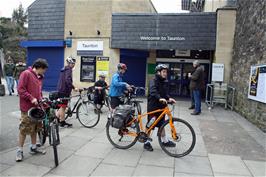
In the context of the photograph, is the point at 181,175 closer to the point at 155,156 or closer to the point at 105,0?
the point at 155,156

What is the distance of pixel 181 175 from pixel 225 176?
0.67 meters

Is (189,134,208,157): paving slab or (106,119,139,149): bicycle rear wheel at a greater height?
(106,119,139,149): bicycle rear wheel

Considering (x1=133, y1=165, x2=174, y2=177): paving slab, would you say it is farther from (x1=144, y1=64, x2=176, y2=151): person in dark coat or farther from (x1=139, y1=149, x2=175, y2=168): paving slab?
(x1=144, y1=64, x2=176, y2=151): person in dark coat

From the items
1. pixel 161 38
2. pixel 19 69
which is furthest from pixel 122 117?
pixel 19 69

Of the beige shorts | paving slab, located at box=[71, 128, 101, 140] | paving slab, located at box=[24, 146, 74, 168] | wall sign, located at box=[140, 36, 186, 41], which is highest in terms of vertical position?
wall sign, located at box=[140, 36, 186, 41]

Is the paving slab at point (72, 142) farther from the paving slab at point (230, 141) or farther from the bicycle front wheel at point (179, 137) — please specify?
the paving slab at point (230, 141)

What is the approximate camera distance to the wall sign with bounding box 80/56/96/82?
12221 mm

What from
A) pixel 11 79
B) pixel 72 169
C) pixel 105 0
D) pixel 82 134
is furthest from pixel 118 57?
pixel 72 169

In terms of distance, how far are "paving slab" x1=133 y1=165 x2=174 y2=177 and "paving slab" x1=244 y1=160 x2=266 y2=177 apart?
4.37ft

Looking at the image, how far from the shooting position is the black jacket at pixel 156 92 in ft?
13.6

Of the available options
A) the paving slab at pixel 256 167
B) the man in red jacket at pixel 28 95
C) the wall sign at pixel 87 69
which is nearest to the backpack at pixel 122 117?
the man in red jacket at pixel 28 95

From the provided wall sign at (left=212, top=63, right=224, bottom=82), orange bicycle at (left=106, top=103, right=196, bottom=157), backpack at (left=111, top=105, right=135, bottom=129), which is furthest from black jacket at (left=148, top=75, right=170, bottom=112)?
wall sign at (left=212, top=63, right=224, bottom=82)

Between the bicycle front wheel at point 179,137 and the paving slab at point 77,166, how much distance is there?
4.15 ft

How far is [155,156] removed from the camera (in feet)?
13.3
